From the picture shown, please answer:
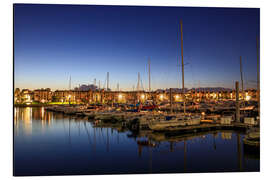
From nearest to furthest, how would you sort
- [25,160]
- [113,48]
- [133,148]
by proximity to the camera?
[25,160] < [133,148] < [113,48]

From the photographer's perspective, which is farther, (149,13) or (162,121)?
(162,121)

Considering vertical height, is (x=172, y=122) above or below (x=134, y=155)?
above

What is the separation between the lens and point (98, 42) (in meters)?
9.58

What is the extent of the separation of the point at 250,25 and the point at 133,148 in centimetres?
664

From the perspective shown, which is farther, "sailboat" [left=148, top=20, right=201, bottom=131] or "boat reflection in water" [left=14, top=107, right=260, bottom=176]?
"sailboat" [left=148, top=20, right=201, bottom=131]

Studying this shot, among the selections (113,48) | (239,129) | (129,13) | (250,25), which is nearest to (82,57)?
(113,48)

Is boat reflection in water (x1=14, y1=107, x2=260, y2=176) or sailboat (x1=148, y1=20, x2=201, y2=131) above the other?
sailboat (x1=148, y1=20, x2=201, y2=131)

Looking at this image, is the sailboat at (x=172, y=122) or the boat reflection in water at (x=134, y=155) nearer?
the boat reflection in water at (x=134, y=155)

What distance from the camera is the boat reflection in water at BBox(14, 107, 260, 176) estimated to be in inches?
261

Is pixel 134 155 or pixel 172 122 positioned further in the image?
pixel 172 122

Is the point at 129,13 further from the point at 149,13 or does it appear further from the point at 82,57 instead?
the point at 82,57

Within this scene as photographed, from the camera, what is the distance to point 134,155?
8.08 metres

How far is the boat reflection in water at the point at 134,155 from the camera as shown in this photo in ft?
21.8

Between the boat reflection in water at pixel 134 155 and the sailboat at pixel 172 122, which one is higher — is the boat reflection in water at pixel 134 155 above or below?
below
